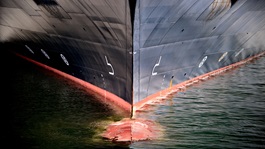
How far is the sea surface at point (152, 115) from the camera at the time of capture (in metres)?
10.7

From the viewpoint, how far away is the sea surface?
10.7 m

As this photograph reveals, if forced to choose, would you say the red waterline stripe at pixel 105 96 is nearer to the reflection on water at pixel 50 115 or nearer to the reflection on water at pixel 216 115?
the reflection on water at pixel 50 115

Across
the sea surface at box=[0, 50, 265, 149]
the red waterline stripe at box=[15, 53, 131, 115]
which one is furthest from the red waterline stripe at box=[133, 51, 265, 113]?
the red waterline stripe at box=[15, 53, 131, 115]

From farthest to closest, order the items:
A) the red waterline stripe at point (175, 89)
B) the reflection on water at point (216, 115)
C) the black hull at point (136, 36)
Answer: the red waterline stripe at point (175, 89)
the black hull at point (136, 36)
the reflection on water at point (216, 115)

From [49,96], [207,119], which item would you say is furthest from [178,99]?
[49,96]

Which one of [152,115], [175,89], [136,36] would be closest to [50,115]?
[152,115]

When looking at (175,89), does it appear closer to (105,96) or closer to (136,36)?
(105,96)

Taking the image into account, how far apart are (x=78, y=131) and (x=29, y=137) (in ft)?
5.84

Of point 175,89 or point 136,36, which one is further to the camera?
point 175,89

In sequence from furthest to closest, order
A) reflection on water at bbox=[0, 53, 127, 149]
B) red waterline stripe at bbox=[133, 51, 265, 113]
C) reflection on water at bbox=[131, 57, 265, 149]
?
red waterline stripe at bbox=[133, 51, 265, 113] < reflection on water at bbox=[0, 53, 127, 149] < reflection on water at bbox=[131, 57, 265, 149]

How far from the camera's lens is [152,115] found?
13422 mm

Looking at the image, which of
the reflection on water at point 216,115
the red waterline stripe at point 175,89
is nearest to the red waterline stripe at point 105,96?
the red waterline stripe at point 175,89

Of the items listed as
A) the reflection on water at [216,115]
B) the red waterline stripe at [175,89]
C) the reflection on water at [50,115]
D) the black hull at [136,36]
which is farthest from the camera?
the red waterline stripe at [175,89]

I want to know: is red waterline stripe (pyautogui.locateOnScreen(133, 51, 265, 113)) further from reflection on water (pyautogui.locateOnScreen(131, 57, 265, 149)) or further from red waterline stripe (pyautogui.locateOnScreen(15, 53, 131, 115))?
red waterline stripe (pyautogui.locateOnScreen(15, 53, 131, 115))
